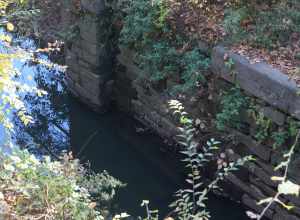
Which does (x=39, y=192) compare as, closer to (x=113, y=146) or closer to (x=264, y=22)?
(x=264, y=22)

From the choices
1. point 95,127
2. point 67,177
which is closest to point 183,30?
point 95,127

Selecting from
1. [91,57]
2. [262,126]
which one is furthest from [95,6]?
[262,126]

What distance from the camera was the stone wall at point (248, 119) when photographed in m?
4.41

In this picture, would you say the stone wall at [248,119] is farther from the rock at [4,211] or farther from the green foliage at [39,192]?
the rock at [4,211]

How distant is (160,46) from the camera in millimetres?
5832

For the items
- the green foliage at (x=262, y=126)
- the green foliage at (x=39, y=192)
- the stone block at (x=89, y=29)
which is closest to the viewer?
the green foliage at (x=39, y=192)

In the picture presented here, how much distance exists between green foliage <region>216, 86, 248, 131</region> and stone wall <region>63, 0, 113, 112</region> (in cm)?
258

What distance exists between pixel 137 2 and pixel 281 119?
2.65 metres

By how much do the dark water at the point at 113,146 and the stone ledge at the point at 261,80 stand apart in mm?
1499

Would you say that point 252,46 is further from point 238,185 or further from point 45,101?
point 45,101

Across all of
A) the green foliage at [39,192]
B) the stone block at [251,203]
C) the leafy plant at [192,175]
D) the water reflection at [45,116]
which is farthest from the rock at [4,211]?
the water reflection at [45,116]

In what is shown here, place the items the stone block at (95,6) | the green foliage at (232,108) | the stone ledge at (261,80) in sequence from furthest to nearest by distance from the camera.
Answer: the stone block at (95,6) < the green foliage at (232,108) < the stone ledge at (261,80)

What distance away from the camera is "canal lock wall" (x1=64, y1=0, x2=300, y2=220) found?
448cm

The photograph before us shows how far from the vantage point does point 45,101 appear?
800 cm
